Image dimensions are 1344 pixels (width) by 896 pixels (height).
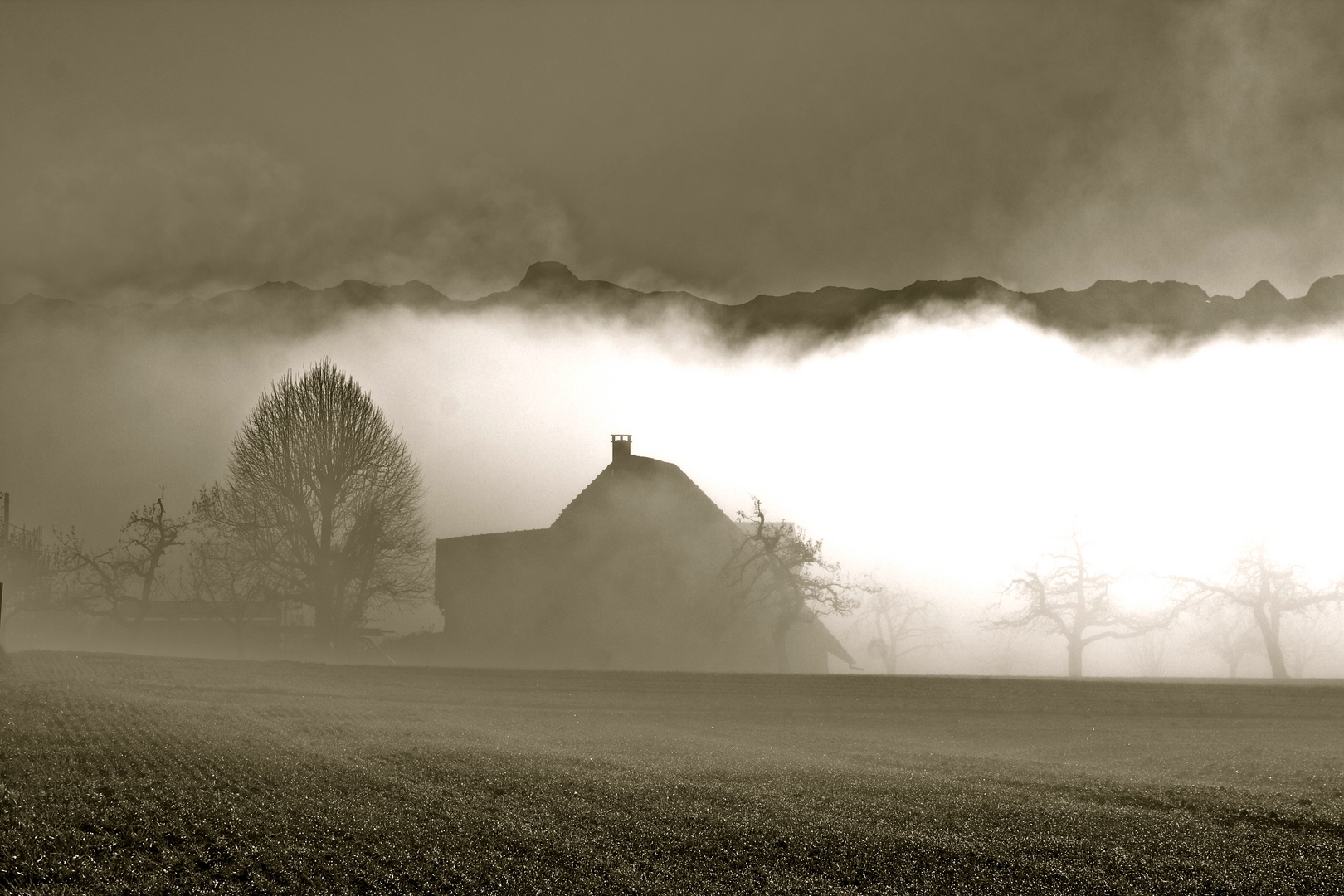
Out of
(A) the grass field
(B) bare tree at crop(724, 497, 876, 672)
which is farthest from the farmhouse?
(A) the grass field

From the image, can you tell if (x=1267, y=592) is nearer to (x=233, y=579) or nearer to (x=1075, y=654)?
(x=1075, y=654)

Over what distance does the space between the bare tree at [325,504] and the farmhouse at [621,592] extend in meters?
5.46

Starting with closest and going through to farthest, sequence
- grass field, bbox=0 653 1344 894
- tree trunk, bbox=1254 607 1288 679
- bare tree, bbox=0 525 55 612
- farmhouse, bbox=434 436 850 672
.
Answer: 1. grass field, bbox=0 653 1344 894
2. tree trunk, bbox=1254 607 1288 679
3. farmhouse, bbox=434 436 850 672
4. bare tree, bbox=0 525 55 612

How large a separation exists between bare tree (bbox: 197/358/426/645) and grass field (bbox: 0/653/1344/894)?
28.5m

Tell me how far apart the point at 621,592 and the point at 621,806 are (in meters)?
46.2

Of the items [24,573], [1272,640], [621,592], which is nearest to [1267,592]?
[1272,640]

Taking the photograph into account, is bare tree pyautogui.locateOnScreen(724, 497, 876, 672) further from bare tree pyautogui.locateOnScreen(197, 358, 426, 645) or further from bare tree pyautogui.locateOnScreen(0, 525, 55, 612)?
bare tree pyautogui.locateOnScreen(0, 525, 55, 612)

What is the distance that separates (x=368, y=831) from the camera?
1360cm

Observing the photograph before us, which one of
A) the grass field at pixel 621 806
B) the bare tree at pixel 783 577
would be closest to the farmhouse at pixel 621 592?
the bare tree at pixel 783 577

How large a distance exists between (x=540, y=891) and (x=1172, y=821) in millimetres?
8492

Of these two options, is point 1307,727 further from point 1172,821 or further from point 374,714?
point 374,714

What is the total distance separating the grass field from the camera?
1223 centimetres

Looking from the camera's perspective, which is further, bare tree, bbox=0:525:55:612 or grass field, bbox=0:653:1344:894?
bare tree, bbox=0:525:55:612

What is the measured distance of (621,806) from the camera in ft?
49.6
